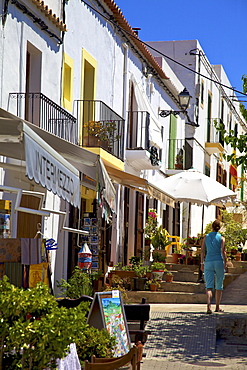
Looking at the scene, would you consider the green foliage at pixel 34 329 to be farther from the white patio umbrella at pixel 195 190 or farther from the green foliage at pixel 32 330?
the white patio umbrella at pixel 195 190

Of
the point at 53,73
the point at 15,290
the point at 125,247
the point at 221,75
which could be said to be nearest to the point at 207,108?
the point at 221,75

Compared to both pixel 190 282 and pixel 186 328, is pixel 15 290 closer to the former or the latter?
pixel 186 328

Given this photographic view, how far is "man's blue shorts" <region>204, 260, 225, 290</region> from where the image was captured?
11703mm

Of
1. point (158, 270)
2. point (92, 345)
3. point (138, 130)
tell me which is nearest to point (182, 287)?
point (158, 270)

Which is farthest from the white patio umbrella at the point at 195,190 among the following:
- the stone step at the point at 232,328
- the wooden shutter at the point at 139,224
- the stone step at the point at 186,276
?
the stone step at the point at 232,328

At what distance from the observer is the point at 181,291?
48.0 feet

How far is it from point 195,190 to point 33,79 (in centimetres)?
580

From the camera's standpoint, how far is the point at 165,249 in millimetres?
18281

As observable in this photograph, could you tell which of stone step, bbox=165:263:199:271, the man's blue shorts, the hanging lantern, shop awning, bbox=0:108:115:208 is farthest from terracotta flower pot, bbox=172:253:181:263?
shop awning, bbox=0:108:115:208

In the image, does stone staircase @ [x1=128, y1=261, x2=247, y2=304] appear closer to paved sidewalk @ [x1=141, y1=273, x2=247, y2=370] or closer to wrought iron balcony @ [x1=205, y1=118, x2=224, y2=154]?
paved sidewalk @ [x1=141, y1=273, x2=247, y2=370]

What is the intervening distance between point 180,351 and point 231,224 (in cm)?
1450

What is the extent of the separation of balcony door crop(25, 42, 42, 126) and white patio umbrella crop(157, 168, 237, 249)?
17.0ft

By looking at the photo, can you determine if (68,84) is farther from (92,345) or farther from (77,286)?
(92,345)

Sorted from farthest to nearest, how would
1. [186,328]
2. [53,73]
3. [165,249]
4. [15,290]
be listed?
[165,249], [53,73], [186,328], [15,290]
